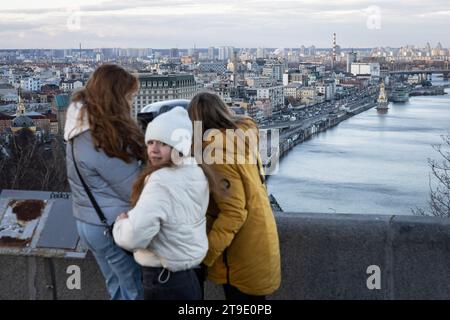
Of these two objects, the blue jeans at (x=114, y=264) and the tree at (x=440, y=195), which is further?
the tree at (x=440, y=195)

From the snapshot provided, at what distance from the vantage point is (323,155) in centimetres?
2161

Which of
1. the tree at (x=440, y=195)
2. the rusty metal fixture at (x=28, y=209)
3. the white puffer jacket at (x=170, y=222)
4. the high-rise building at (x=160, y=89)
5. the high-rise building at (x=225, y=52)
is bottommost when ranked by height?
the tree at (x=440, y=195)

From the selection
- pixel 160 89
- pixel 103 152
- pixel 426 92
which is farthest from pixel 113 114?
pixel 426 92

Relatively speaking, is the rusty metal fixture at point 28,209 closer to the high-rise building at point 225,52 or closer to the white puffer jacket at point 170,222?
the white puffer jacket at point 170,222

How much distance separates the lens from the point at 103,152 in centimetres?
117

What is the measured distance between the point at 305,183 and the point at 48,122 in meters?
8.29

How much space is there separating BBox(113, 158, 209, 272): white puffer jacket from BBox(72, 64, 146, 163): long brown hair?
10 centimetres

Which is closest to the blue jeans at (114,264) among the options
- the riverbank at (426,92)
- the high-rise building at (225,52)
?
the riverbank at (426,92)

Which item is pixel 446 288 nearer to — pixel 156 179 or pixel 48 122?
pixel 156 179

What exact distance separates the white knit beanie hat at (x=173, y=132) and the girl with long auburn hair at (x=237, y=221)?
6 cm

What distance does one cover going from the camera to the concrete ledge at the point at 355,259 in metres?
1.46

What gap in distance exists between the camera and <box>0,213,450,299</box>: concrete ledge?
1.46 m

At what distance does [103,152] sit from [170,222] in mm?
173
